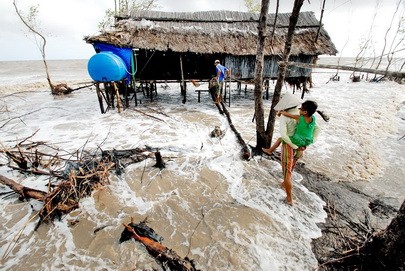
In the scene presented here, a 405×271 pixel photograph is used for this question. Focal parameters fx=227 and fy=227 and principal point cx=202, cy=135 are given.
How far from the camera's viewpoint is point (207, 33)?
11.5m

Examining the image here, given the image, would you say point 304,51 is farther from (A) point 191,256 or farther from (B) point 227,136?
(A) point 191,256

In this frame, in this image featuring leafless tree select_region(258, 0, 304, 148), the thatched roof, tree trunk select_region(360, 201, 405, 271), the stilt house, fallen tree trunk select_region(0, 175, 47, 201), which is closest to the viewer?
tree trunk select_region(360, 201, 405, 271)

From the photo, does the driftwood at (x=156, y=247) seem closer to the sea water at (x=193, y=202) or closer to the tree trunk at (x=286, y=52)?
the sea water at (x=193, y=202)

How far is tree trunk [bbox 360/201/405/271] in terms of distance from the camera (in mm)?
2178

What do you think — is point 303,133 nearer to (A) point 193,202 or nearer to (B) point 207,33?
(A) point 193,202

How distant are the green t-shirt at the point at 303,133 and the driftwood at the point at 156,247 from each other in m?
2.54

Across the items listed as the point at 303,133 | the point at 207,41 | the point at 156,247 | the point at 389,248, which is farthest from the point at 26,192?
the point at 207,41

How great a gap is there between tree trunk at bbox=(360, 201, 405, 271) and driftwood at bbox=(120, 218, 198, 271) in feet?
6.57

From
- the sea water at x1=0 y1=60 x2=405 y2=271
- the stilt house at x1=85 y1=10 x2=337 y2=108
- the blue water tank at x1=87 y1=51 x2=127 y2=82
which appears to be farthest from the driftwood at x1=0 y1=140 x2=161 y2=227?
the stilt house at x1=85 y1=10 x2=337 y2=108

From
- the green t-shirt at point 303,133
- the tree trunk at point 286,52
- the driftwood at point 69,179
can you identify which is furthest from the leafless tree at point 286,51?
the driftwood at point 69,179

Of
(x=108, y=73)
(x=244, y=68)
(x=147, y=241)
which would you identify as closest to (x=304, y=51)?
(x=244, y=68)

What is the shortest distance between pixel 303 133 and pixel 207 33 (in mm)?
9376

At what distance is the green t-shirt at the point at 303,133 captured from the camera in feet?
12.4

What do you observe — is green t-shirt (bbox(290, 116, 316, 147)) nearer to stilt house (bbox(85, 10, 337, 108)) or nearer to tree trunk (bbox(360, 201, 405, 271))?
tree trunk (bbox(360, 201, 405, 271))
